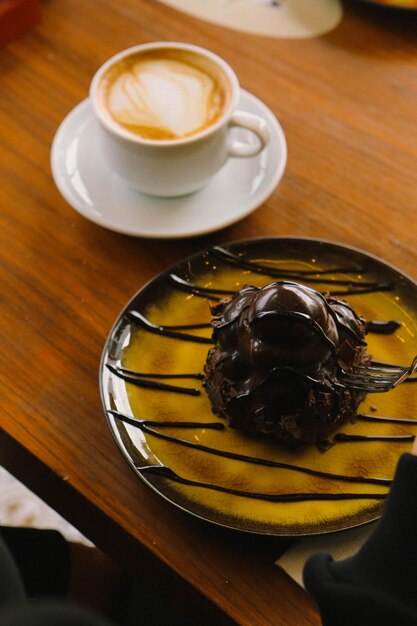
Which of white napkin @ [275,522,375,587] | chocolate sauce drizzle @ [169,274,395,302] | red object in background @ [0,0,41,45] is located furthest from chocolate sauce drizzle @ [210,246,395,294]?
red object in background @ [0,0,41,45]

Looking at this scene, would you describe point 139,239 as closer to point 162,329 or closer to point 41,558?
point 162,329

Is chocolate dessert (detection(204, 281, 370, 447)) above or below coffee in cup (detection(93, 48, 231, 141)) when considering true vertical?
below

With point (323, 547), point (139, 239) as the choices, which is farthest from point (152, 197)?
point (323, 547)

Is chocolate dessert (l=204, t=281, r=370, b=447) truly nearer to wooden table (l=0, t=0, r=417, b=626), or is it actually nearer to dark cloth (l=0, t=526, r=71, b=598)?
wooden table (l=0, t=0, r=417, b=626)

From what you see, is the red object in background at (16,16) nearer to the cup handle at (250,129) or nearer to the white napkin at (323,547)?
the cup handle at (250,129)

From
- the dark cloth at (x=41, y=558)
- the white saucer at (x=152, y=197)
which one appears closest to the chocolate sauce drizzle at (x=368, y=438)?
the white saucer at (x=152, y=197)

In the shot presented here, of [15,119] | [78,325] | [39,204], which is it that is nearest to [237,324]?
[78,325]
